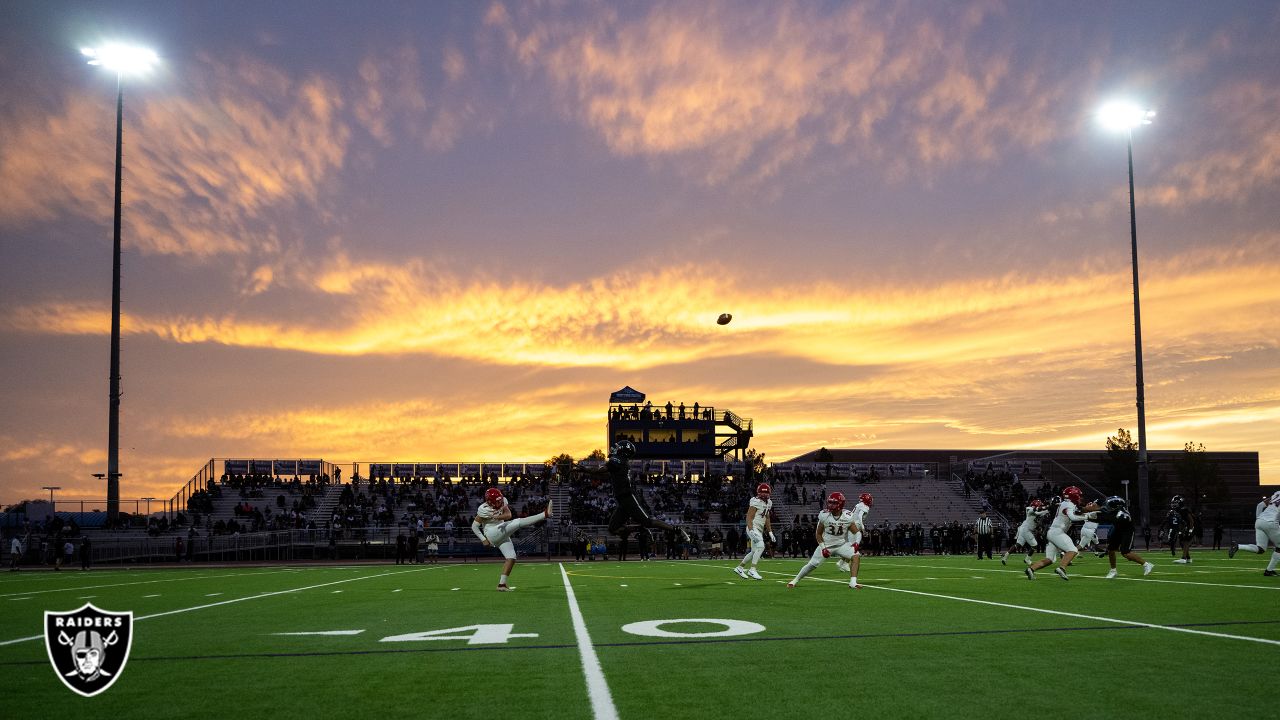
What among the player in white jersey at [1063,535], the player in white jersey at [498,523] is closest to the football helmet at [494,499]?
the player in white jersey at [498,523]

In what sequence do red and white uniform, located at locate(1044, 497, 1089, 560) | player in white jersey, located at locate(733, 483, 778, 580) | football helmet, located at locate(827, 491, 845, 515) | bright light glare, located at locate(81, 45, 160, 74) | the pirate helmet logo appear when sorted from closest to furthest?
the pirate helmet logo → football helmet, located at locate(827, 491, 845, 515) → red and white uniform, located at locate(1044, 497, 1089, 560) → player in white jersey, located at locate(733, 483, 778, 580) → bright light glare, located at locate(81, 45, 160, 74)

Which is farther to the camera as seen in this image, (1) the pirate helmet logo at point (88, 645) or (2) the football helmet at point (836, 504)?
(2) the football helmet at point (836, 504)

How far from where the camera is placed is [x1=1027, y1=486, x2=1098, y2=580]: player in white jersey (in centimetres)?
1789

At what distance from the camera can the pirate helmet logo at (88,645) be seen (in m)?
5.70

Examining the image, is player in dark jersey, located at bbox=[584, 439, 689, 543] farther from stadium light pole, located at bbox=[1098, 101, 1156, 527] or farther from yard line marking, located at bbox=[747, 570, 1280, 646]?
stadium light pole, located at bbox=[1098, 101, 1156, 527]

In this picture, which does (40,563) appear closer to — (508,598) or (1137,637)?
(508,598)

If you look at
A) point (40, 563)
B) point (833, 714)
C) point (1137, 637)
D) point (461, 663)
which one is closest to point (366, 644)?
point (461, 663)

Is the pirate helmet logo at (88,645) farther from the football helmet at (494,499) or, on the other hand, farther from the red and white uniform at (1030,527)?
the red and white uniform at (1030,527)

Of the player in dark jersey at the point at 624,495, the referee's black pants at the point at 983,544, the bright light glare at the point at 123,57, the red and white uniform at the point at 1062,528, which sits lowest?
the referee's black pants at the point at 983,544

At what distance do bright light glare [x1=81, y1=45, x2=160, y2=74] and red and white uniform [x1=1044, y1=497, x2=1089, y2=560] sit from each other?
37.7 metres

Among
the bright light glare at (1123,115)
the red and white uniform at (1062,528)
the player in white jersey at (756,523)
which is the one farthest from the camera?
the bright light glare at (1123,115)

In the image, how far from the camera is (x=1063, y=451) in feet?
355

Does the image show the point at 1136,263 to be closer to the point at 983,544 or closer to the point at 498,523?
the point at 983,544

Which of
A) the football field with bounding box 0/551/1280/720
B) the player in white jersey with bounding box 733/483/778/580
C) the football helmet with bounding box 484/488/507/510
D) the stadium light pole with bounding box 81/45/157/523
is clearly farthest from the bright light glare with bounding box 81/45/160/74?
the player in white jersey with bounding box 733/483/778/580
